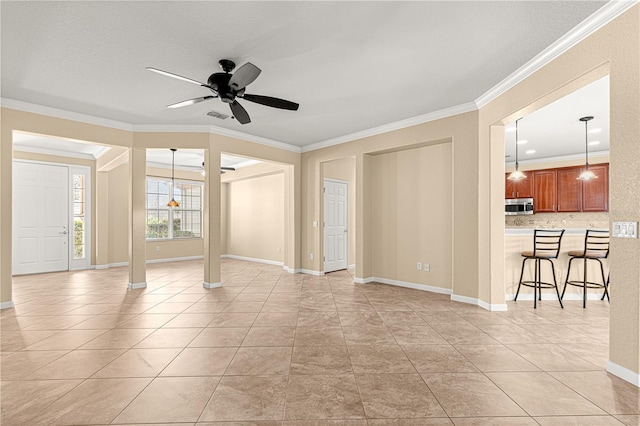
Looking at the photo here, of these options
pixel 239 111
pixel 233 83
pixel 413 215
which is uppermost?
pixel 233 83

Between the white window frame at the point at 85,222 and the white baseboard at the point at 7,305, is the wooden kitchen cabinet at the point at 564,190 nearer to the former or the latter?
the white baseboard at the point at 7,305

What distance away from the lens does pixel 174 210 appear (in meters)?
8.77

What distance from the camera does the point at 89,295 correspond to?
15.7ft

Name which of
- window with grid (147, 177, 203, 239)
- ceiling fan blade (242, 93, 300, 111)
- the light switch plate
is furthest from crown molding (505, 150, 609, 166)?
window with grid (147, 177, 203, 239)

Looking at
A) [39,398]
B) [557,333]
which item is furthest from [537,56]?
[39,398]

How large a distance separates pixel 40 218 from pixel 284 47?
715cm

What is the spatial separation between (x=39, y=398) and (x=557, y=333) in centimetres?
455

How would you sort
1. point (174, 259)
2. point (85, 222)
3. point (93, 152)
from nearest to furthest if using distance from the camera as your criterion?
point (93, 152) → point (85, 222) → point (174, 259)

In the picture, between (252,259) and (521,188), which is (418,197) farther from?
(252,259)

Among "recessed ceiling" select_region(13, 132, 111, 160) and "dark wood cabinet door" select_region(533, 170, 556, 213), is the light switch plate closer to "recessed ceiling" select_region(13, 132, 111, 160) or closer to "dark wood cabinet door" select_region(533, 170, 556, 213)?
"dark wood cabinet door" select_region(533, 170, 556, 213)

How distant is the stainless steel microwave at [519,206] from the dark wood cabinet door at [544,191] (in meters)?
0.19

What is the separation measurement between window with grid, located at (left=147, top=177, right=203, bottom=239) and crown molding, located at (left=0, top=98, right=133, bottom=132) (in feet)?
11.5

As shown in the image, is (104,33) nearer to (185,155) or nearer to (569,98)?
(185,155)

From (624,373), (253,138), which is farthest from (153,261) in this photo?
(624,373)
